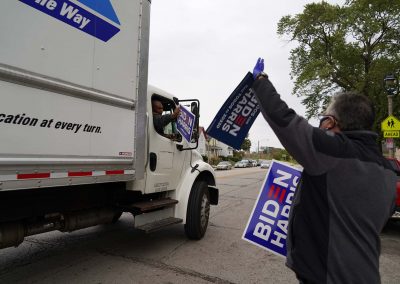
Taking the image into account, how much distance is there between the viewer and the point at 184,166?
18.3 feet

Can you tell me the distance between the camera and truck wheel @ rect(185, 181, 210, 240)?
17.7ft

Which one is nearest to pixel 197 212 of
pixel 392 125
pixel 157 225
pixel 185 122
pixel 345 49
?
pixel 157 225

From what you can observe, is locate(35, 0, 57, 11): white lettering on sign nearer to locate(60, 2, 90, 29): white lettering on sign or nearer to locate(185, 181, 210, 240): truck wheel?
locate(60, 2, 90, 29): white lettering on sign

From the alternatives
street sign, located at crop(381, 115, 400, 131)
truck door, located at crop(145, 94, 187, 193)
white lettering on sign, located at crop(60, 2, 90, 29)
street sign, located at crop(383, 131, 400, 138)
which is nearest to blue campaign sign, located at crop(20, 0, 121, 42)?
white lettering on sign, located at crop(60, 2, 90, 29)

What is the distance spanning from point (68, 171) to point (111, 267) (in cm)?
185

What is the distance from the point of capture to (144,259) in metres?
4.62

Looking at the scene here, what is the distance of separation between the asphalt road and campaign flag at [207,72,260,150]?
82.4 inches

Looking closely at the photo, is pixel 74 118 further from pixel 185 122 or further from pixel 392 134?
pixel 392 134

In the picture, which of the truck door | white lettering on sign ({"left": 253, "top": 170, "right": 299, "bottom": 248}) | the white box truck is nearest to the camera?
the white box truck

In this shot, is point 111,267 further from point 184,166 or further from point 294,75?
point 294,75

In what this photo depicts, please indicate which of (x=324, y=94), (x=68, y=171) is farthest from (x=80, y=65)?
(x=324, y=94)

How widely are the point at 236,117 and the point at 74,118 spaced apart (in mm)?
1570

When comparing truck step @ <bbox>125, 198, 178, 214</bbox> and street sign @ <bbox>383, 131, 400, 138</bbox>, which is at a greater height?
street sign @ <bbox>383, 131, 400, 138</bbox>

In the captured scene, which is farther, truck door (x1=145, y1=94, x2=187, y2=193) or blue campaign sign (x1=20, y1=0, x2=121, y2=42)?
truck door (x1=145, y1=94, x2=187, y2=193)
